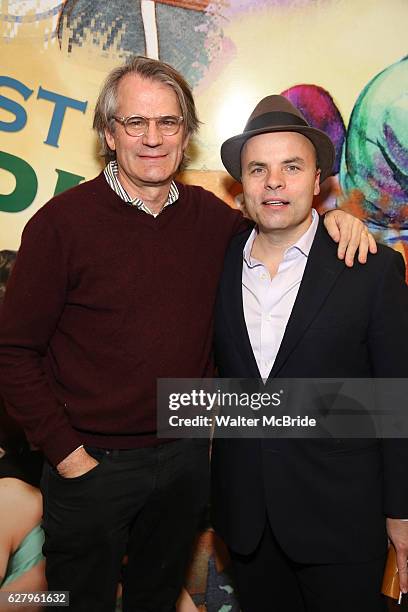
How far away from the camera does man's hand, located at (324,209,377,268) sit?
5.51 feet

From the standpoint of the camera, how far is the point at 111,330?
71.3 inches

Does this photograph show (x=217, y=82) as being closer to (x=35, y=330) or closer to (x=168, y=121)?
(x=168, y=121)

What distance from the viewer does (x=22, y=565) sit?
2.34 meters

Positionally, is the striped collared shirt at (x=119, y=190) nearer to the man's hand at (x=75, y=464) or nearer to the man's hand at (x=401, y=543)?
the man's hand at (x=75, y=464)

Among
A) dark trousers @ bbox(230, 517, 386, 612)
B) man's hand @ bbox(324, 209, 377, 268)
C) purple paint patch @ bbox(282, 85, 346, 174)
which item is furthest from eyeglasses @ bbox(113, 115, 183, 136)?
dark trousers @ bbox(230, 517, 386, 612)

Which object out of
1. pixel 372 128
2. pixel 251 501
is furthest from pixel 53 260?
pixel 372 128

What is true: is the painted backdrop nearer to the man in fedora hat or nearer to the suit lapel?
the man in fedora hat

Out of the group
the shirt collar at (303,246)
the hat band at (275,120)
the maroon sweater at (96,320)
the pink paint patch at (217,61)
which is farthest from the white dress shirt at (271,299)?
the pink paint patch at (217,61)

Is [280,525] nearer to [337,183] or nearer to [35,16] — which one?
[337,183]

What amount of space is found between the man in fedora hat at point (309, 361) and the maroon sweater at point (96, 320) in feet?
0.65

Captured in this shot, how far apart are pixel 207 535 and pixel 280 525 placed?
945mm

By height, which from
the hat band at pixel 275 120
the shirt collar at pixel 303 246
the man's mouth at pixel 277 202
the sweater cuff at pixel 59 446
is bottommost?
the sweater cuff at pixel 59 446

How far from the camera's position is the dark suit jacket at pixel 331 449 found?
64.3 inches

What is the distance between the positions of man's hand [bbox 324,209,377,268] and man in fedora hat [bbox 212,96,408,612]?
28mm
